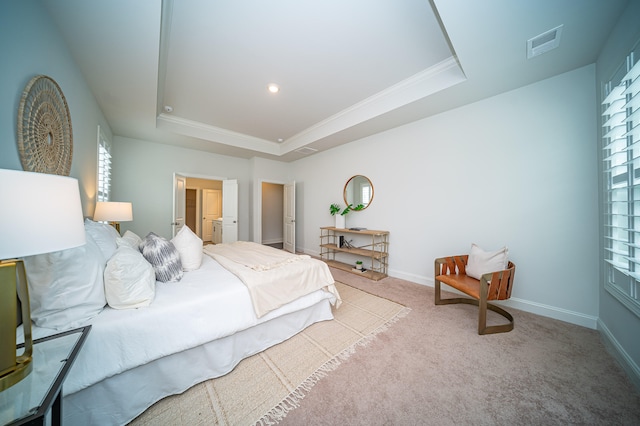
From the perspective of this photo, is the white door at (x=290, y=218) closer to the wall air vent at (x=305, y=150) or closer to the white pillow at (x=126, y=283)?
the wall air vent at (x=305, y=150)

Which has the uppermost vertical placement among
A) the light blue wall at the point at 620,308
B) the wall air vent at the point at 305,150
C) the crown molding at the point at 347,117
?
the crown molding at the point at 347,117

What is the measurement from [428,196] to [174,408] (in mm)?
3529

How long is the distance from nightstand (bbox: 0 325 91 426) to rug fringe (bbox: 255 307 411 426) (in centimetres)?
92

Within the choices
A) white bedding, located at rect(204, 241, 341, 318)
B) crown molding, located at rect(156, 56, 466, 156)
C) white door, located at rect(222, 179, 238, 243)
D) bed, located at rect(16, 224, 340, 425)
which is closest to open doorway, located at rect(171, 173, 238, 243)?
white door, located at rect(222, 179, 238, 243)

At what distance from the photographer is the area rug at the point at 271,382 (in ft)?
4.09

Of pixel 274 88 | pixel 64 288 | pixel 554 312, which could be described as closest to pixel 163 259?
pixel 64 288

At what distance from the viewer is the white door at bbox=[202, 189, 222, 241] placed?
7.12m

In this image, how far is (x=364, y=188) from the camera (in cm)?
414

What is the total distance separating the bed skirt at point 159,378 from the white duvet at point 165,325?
10 centimetres

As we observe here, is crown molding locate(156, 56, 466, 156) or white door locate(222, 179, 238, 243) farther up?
crown molding locate(156, 56, 466, 156)

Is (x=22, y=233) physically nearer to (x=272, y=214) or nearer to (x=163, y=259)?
(x=163, y=259)

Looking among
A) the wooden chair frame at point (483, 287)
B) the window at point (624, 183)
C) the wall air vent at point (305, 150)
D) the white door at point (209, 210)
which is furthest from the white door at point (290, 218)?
the window at point (624, 183)

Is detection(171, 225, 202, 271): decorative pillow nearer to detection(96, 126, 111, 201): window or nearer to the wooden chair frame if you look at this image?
detection(96, 126, 111, 201): window

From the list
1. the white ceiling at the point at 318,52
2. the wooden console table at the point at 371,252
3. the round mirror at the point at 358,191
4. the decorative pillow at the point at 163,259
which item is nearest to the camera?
the white ceiling at the point at 318,52
